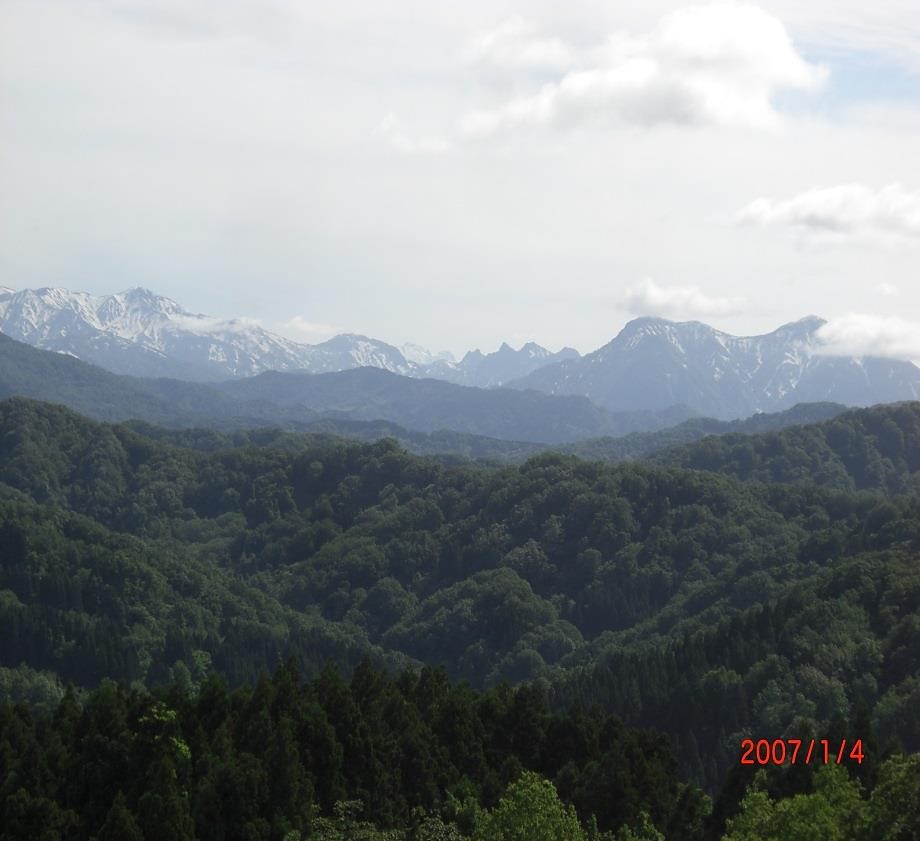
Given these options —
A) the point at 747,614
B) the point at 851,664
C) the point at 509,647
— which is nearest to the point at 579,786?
the point at 851,664

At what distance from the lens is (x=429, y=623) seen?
18425cm

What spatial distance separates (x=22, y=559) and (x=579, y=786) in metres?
120

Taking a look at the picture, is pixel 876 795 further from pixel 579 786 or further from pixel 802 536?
pixel 802 536

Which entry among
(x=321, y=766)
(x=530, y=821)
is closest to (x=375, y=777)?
(x=321, y=766)

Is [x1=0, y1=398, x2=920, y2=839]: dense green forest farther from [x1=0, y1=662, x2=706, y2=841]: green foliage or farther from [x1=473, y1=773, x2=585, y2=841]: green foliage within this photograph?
[x1=473, y1=773, x2=585, y2=841]: green foliage

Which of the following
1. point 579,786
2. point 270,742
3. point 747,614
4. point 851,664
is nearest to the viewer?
point 270,742
